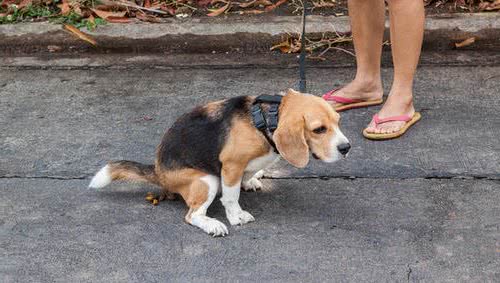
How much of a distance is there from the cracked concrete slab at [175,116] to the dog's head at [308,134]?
2.40 ft

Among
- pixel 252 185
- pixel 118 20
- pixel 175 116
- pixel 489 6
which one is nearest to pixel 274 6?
pixel 118 20

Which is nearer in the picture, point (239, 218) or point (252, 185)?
point (239, 218)

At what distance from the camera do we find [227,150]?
3.72 m

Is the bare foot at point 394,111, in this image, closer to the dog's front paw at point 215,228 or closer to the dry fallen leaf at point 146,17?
the dog's front paw at point 215,228

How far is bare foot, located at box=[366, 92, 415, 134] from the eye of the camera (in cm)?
466

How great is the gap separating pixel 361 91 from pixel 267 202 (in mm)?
1353

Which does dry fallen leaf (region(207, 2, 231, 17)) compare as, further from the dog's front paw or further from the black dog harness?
the dog's front paw

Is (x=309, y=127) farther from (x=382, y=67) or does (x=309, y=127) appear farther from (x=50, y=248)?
(x=382, y=67)

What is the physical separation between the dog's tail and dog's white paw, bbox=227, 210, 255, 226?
46cm

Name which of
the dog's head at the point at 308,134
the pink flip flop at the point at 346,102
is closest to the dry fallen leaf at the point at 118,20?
the pink flip flop at the point at 346,102

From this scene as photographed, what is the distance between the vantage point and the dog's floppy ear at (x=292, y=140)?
353cm

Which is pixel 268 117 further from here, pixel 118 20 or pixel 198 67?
pixel 118 20

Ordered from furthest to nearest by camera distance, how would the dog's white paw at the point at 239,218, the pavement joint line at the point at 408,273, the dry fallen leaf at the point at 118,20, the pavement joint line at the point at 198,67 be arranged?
the dry fallen leaf at the point at 118,20, the pavement joint line at the point at 198,67, the dog's white paw at the point at 239,218, the pavement joint line at the point at 408,273

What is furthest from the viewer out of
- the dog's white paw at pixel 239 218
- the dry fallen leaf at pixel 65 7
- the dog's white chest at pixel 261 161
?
the dry fallen leaf at pixel 65 7
